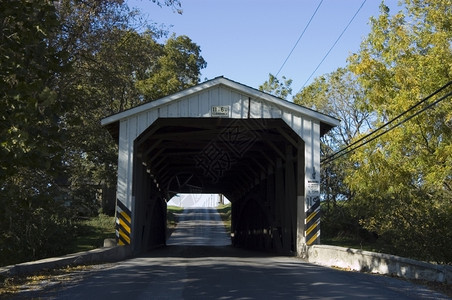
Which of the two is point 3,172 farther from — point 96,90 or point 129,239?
point 96,90

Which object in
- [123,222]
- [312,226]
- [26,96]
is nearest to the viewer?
[26,96]

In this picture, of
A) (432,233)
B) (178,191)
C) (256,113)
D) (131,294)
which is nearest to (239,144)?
(256,113)

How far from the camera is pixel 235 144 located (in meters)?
19.8

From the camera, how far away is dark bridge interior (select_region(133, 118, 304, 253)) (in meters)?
16.0

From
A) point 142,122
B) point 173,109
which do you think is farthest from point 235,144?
point 142,122

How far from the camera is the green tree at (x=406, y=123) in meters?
15.6

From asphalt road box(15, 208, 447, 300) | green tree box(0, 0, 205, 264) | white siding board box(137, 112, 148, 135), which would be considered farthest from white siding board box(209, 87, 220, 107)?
asphalt road box(15, 208, 447, 300)

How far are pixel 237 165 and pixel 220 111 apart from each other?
1149cm

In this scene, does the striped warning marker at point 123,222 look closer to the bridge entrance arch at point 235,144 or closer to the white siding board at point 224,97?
the bridge entrance arch at point 235,144

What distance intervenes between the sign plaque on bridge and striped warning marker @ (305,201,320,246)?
3770 millimetres

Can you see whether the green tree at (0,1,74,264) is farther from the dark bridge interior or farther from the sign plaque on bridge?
the dark bridge interior

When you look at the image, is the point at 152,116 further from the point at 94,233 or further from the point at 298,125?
the point at 94,233

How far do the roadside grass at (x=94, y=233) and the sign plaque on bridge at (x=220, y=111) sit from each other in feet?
27.8

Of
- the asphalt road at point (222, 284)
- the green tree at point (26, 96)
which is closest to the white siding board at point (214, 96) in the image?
the asphalt road at point (222, 284)
